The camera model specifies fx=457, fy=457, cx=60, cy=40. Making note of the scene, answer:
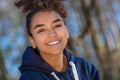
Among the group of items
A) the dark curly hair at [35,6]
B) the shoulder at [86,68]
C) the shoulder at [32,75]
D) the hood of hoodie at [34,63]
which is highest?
the dark curly hair at [35,6]

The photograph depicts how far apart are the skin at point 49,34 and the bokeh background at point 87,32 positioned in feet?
31.4

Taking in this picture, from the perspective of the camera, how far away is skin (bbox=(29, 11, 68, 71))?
3.06 metres

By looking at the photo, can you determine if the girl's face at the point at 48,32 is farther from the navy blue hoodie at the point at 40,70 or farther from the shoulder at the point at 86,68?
the shoulder at the point at 86,68

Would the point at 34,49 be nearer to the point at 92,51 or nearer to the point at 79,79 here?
the point at 79,79

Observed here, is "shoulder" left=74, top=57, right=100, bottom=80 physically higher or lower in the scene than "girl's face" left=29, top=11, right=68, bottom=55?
lower

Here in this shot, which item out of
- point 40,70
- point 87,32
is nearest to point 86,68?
point 40,70

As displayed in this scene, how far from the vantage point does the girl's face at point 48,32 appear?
10.0 feet

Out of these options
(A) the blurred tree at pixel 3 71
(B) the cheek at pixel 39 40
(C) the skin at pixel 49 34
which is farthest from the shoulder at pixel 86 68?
(A) the blurred tree at pixel 3 71

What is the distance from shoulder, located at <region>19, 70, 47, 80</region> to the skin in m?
0.12

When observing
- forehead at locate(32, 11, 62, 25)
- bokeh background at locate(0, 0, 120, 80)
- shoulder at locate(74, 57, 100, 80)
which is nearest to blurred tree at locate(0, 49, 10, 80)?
bokeh background at locate(0, 0, 120, 80)

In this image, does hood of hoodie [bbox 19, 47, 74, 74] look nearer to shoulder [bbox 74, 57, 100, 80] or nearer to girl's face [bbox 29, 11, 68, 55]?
girl's face [bbox 29, 11, 68, 55]

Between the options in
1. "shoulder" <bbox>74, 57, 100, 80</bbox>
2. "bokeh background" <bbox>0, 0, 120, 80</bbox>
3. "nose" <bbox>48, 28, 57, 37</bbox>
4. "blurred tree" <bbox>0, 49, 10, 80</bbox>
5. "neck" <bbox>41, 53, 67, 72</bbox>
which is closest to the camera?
"nose" <bbox>48, 28, 57, 37</bbox>

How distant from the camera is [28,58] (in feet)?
10.4

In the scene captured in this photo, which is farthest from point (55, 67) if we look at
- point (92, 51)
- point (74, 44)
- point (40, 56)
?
point (92, 51)
